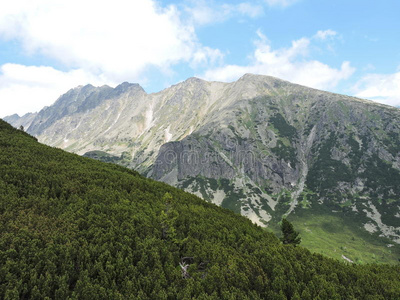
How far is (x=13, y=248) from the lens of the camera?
21.6 m

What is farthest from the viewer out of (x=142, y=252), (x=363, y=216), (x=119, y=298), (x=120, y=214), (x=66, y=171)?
(x=363, y=216)

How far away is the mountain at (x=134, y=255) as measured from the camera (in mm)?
20734

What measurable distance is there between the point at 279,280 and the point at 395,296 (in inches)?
477

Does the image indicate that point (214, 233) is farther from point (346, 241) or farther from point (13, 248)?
point (346, 241)

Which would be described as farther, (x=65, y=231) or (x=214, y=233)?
(x=214, y=233)

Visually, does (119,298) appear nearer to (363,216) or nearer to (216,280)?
(216,280)

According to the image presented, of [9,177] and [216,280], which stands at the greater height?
[9,177]

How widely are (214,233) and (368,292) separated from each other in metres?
19.0

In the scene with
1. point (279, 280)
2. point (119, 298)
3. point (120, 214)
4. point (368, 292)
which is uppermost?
point (120, 214)

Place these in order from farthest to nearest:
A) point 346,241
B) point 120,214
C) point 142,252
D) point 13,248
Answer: point 346,241 → point 120,214 → point 142,252 → point 13,248

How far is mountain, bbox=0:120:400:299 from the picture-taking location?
20734 millimetres

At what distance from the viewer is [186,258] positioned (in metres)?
28.2

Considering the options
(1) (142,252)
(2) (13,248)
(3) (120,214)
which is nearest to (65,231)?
(2) (13,248)

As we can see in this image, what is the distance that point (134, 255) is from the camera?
25.6m
